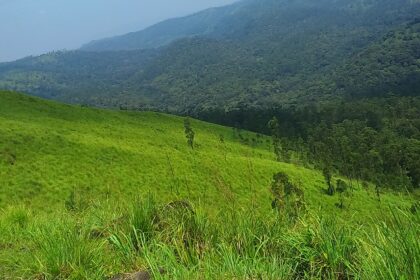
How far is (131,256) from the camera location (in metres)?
7.39

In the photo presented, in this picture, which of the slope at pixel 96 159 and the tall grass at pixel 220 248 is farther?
the slope at pixel 96 159

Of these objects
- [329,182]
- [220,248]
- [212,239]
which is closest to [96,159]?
[329,182]

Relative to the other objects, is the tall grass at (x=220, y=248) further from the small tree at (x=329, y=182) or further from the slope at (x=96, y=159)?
the small tree at (x=329, y=182)

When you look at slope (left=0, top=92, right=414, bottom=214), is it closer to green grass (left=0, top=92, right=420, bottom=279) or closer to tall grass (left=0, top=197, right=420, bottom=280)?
green grass (left=0, top=92, right=420, bottom=279)

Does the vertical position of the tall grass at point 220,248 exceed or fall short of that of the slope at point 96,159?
it exceeds it

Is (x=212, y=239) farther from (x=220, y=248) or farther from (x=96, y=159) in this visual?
(x=96, y=159)

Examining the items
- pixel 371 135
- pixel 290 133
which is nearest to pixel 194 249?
pixel 371 135

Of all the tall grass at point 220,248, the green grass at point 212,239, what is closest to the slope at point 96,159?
the green grass at point 212,239

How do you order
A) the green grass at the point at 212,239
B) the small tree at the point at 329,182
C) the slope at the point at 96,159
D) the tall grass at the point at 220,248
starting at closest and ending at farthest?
the tall grass at the point at 220,248
the green grass at the point at 212,239
the slope at the point at 96,159
the small tree at the point at 329,182

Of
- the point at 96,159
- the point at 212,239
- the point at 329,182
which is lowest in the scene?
the point at 329,182

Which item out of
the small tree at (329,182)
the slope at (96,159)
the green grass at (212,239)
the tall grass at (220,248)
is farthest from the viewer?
the small tree at (329,182)

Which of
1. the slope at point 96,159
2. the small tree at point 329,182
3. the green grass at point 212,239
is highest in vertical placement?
the green grass at point 212,239

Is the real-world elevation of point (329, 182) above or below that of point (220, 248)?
below

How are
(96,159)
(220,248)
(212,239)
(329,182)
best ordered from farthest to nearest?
(329,182) < (96,159) < (212,239) < (220,248)
